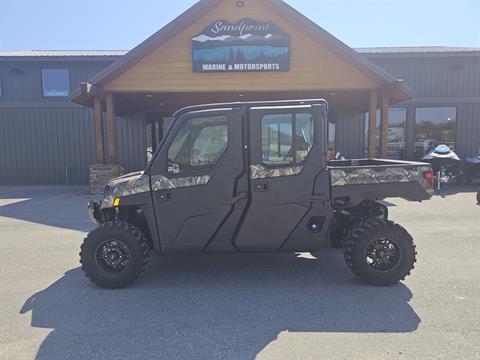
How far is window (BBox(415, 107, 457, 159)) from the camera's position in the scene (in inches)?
625

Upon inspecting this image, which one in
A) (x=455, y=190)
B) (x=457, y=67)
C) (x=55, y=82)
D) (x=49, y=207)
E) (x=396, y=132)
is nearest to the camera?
(x=49, y=207)

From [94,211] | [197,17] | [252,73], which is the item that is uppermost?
[197,17]

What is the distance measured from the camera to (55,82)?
623 inches

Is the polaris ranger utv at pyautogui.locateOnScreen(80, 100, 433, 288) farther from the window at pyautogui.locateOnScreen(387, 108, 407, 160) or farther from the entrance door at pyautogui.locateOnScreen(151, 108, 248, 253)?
the window at pyautogui.locateOnScreen(387, 108, 407, 160)

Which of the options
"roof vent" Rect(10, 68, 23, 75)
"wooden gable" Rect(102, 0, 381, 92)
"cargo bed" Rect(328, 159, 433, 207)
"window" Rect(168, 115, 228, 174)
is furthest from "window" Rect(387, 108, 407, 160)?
"roof vent" Rect(10, 68, 23, 75)

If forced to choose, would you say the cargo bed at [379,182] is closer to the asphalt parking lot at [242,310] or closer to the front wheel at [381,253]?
the front wheel at [381,253]

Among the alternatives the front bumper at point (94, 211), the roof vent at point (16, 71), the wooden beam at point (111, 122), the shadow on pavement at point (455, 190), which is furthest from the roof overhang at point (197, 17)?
the front bumper at point (94, 211)

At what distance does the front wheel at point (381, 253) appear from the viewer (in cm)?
401

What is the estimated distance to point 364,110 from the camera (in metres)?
15.0

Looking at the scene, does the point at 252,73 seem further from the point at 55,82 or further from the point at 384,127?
the point at 55,82

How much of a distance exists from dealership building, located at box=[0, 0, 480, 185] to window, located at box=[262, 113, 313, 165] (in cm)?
811

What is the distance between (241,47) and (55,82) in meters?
9.98

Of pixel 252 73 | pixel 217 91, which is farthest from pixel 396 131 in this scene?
pixel 217 91

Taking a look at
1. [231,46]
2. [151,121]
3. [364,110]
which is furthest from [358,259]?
[151,121]
